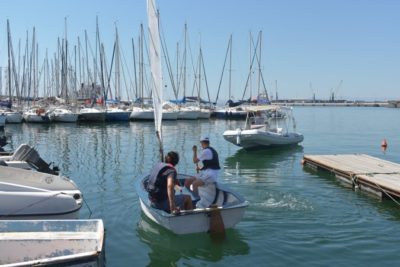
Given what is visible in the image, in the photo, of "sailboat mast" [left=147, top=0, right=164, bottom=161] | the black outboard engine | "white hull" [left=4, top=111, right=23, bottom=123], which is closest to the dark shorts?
"sailboat mast" [left=147, top=0, right=164, bottom=161]

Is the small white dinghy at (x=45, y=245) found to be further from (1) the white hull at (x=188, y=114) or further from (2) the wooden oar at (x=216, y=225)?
(1) the white hull at (x=188, y=114)

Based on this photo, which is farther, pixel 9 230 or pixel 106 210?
pixel 106 210

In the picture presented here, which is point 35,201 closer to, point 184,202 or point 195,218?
point 184,202

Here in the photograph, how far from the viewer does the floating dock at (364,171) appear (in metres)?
15.2

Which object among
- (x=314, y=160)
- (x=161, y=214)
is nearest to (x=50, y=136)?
(x=314, y=160)

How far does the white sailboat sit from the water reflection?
29 cm

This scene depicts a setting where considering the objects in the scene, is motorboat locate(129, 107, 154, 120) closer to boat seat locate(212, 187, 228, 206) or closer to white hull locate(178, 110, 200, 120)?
white hull locate(178, 110, 200, 120)

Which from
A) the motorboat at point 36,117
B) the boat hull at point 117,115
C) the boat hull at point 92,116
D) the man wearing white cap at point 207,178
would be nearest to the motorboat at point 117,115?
the boat hull at point 117,115

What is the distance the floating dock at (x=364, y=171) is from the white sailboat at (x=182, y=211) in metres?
6.35

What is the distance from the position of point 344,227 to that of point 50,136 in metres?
32.9

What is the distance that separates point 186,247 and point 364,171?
10371 millimetres

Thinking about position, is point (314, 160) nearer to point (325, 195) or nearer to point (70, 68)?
point (325, 195)

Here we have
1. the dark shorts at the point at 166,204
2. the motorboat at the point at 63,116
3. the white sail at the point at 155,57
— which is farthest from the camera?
the motorboat at the point at 63,116

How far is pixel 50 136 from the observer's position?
40.1 metres
